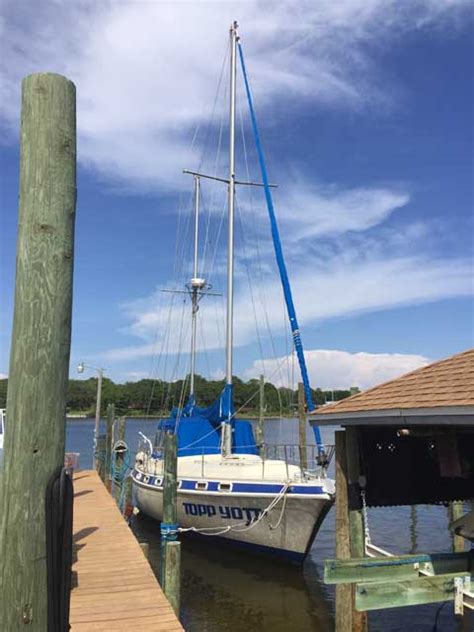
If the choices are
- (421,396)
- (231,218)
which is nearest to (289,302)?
(231,218)

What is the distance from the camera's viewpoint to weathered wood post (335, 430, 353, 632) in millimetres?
7148

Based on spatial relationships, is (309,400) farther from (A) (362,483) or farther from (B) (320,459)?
(A) (362,483)

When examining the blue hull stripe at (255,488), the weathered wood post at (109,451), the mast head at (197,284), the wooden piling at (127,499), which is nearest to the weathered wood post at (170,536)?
the blue hull stripe at (255,488)

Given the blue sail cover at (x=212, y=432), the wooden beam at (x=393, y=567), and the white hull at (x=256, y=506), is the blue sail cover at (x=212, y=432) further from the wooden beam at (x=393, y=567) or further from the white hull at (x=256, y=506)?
the wooden beam at (x=393, y=567)

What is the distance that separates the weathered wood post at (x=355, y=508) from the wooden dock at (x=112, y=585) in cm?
229

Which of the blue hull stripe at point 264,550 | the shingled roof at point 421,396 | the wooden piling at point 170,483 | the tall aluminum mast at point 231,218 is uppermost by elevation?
the tall aluminum mast at point 231,218

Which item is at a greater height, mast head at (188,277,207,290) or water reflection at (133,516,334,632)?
mast head at (188,277,207,290)

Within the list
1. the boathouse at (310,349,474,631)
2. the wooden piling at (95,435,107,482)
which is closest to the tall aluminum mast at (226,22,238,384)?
the wooden piling at (95,435,107,482)

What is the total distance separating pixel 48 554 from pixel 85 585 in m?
6.35

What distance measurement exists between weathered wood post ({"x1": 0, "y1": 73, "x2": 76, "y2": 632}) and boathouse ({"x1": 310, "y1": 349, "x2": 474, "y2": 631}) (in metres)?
3.84

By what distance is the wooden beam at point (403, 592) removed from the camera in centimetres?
539

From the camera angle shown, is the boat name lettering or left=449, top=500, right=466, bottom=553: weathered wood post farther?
left=449, top=500, right=466, bottom=553: weathered wood post

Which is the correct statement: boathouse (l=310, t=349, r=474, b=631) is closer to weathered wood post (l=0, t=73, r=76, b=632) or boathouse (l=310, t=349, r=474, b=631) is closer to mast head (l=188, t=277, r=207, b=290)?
weathered wood post (l=0, t=73, r=76, b=632)

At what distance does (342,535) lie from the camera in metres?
7.36
